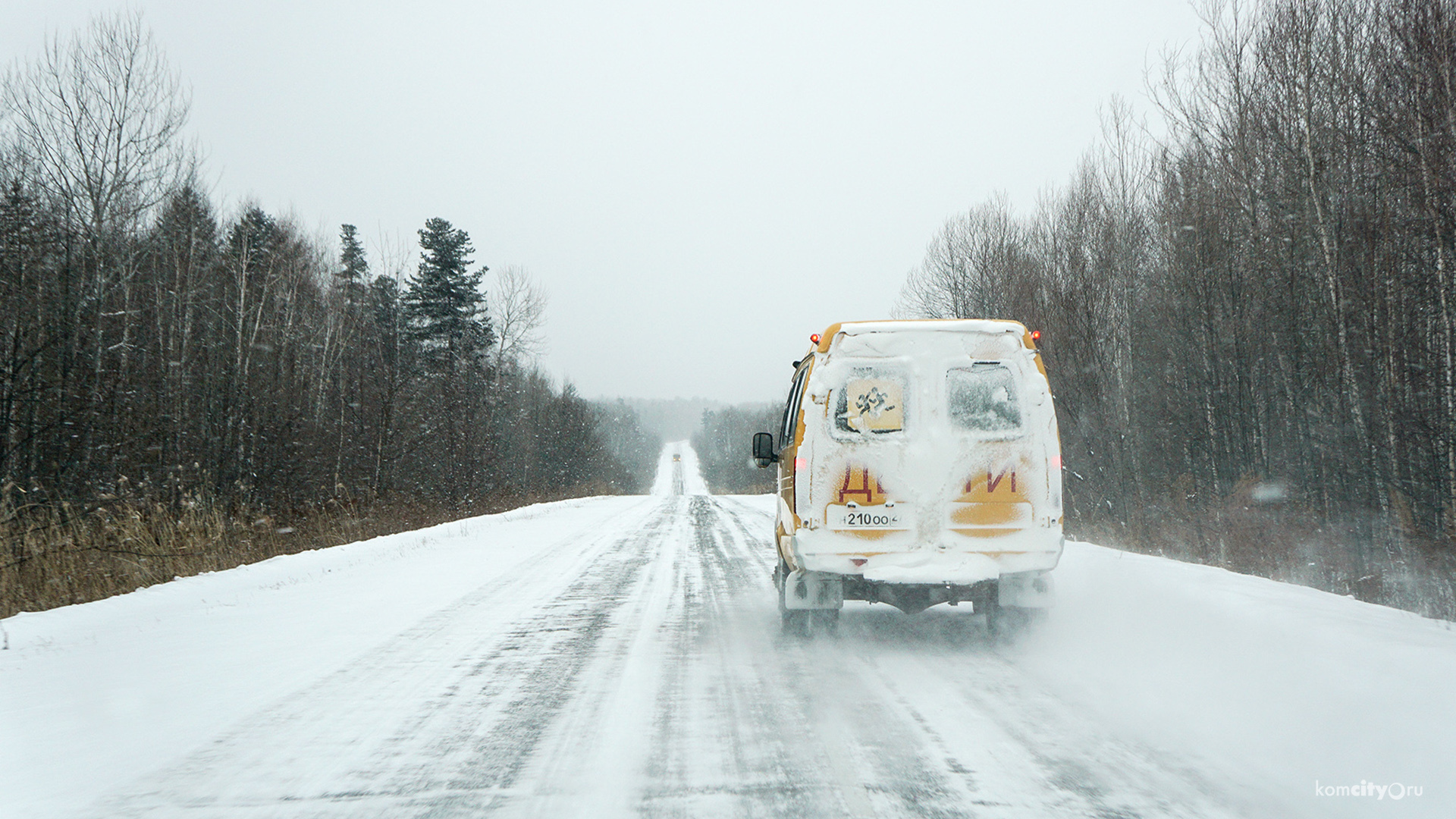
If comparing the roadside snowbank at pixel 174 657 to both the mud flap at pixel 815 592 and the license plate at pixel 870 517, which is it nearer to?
the mud flap at pixel 815 592

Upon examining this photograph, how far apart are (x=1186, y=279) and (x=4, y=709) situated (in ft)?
83.3

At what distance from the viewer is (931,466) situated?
6.20 m

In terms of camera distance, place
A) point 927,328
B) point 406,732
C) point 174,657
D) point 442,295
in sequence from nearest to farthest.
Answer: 1. point 406,732
2. point 174,657
3. point 927,328
4. point 442,295

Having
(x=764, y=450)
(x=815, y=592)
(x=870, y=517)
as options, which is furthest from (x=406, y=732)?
(x=764, y=450)

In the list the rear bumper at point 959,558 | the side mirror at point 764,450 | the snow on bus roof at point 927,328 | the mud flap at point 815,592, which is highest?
the snow on bus roof at point 927,328

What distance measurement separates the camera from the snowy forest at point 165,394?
A: 1152 cm

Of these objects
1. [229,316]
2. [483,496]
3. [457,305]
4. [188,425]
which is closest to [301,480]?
[188,425]

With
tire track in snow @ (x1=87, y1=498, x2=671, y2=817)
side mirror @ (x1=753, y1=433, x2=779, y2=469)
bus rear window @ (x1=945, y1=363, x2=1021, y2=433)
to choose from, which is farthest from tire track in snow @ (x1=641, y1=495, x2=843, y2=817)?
bus rear window @ (x1=945, y1=363, x2=1021, y2=433)

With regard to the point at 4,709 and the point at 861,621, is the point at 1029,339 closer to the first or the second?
the point at 861,621

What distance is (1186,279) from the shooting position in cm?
2291

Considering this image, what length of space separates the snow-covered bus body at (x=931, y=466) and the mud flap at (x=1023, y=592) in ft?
0.04

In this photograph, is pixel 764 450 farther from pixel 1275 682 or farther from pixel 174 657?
pixel 174 657

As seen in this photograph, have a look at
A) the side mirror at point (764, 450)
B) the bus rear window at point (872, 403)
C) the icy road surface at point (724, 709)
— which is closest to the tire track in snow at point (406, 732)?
the icy road surface at point (724, 709)

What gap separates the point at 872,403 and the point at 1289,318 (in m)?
17.5
